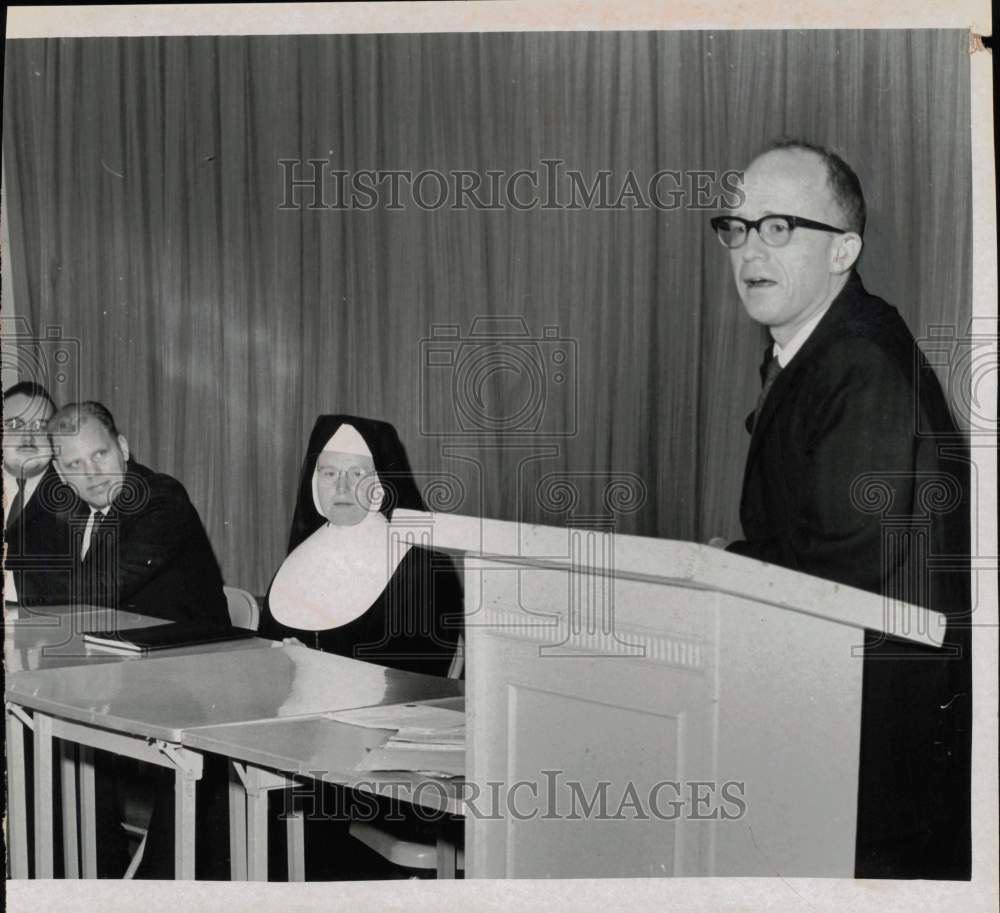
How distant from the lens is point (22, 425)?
10.8 ft

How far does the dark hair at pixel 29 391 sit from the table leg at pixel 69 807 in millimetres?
954

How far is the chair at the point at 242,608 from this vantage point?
3480 mm

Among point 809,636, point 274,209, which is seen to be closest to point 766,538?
point 809,636

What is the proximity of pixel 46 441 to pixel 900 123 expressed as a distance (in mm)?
2199

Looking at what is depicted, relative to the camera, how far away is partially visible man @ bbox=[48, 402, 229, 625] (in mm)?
3348

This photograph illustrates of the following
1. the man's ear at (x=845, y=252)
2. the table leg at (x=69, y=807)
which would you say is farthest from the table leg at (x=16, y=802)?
the man's ear at (x=845, y=252)

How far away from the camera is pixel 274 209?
3.27 metres

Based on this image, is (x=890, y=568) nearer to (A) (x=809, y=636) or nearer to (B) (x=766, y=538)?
(B) (x=766, y=538)

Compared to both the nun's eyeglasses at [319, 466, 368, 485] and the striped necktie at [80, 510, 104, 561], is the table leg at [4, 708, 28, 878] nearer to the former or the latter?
the striped necktie at [80, 510, 104, 561]

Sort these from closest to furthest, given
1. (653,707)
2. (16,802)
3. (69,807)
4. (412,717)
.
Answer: (653,707)
(412,717)
(16,802)
(69,807)

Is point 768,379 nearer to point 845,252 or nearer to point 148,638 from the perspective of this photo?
point 845,252

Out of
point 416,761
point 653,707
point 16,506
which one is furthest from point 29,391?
point 653,707

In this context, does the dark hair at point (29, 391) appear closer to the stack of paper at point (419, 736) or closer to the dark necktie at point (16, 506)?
the dark necktie at point (16, 506)

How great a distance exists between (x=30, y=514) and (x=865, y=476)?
203 centimetres
